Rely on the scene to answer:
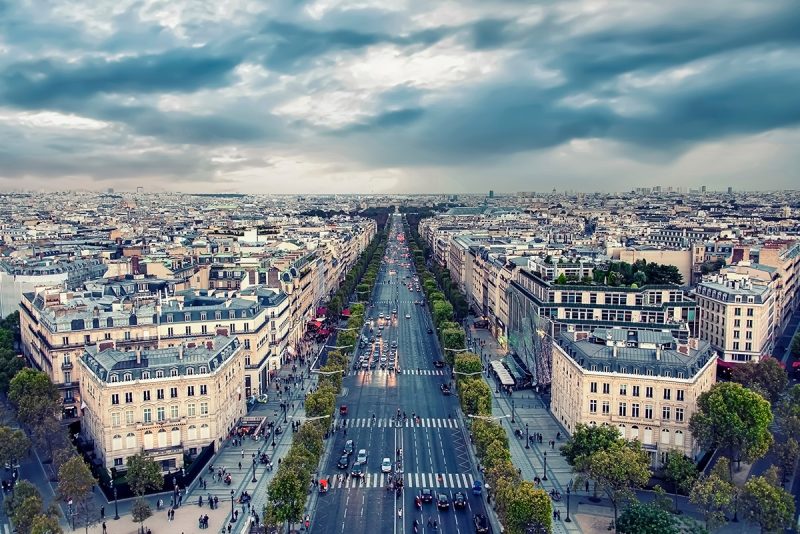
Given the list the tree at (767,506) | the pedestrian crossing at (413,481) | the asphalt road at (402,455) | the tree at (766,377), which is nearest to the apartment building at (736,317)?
the tree at (766,377)

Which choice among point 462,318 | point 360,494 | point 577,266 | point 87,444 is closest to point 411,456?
point 360,494

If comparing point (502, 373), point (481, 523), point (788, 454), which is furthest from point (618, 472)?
point (502, 373)

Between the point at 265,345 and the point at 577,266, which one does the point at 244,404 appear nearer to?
the point at 265,345

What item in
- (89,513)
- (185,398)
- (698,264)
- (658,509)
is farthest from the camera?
(698,264)

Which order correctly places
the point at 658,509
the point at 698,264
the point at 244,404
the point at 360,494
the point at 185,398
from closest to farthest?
the point at 658,509, the point at 360,494, the point at 185,398, the point at 244,404, the point at 698,264

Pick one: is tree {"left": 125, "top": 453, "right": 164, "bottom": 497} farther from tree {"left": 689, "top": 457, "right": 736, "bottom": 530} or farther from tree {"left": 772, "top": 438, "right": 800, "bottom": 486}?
tree {"left": 772, "top": 438, "right": 800, "bottom": 486}
